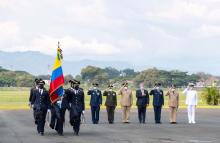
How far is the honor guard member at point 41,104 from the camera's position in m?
21.0

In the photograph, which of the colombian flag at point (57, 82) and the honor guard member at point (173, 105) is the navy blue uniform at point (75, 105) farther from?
the honor guard member at point (173, 105)

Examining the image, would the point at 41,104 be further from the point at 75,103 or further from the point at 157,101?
the point at 157,101

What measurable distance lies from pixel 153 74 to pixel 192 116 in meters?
165

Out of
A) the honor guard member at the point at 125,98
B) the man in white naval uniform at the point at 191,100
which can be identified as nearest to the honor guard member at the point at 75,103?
the honor guard member at the point at 125,98

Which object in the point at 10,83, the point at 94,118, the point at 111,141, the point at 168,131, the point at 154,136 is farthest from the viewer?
the point at 10,83

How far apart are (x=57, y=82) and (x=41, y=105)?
1233 millimetres

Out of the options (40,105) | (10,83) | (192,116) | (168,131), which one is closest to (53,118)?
(40,105)

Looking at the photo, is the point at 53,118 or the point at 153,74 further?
the point at 153,74

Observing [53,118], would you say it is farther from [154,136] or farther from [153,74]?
[153,74]

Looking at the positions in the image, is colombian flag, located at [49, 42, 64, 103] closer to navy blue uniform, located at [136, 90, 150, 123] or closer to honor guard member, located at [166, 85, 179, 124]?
navy blue uniform, located at [136, 90, 150, 123]

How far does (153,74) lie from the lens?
19238 centimetres

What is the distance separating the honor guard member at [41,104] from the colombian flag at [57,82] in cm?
22

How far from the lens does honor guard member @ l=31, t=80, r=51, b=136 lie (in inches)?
825

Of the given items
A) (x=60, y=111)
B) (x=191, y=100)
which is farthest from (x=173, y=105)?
(x=60, y=111)
